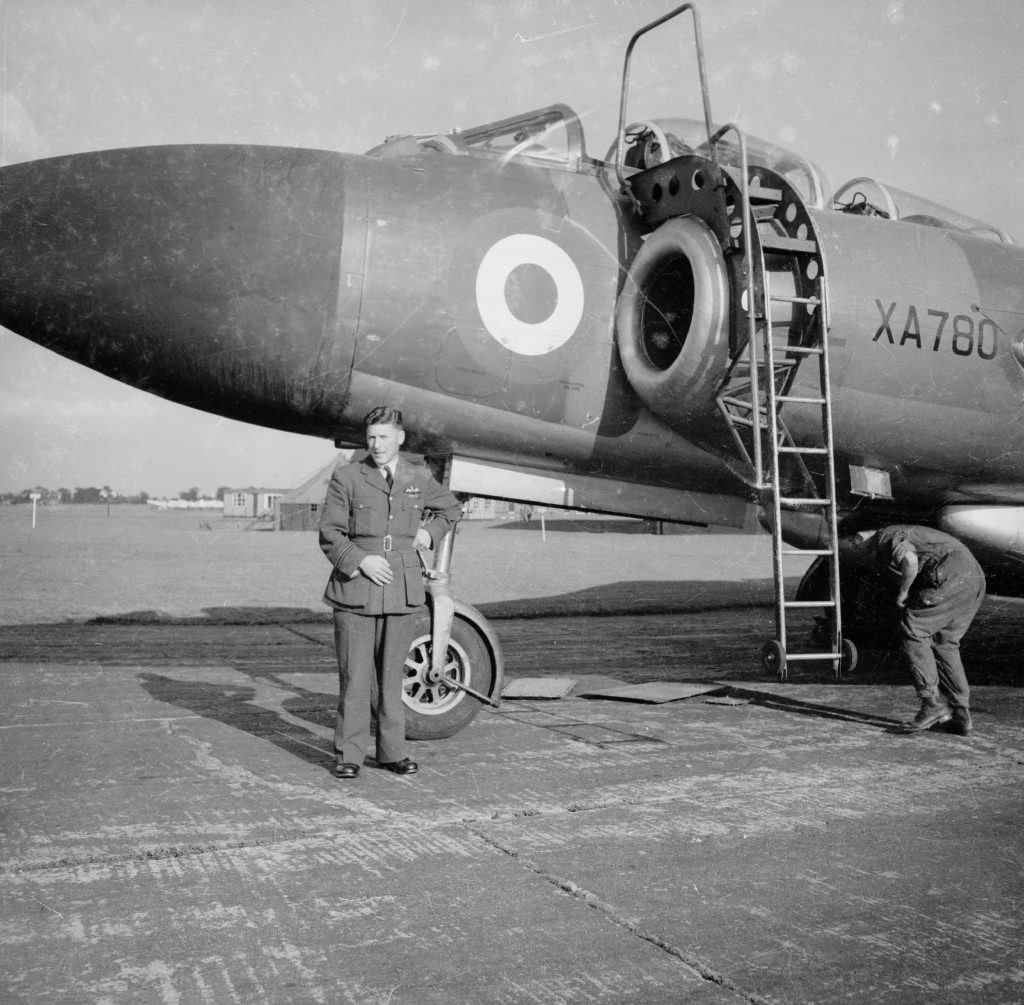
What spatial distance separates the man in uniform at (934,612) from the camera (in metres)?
5.41

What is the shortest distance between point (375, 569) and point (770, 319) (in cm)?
249

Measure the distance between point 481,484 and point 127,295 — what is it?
7.01ft

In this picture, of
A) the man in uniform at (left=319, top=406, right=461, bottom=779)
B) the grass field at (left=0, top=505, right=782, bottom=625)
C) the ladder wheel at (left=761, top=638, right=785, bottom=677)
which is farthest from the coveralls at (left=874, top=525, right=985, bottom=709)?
the grass field at (left=0, top=505, right=782, bottom=625)

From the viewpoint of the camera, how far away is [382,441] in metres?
4.58

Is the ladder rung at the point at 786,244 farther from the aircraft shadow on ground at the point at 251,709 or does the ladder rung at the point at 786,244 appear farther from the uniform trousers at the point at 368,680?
the aircraft shadow on ground at the point at 251,709

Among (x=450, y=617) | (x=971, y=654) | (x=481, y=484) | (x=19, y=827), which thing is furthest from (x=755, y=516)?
(x=19, y=827)

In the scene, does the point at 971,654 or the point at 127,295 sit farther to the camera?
the point at 971,654

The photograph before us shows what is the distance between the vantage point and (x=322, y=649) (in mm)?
9078

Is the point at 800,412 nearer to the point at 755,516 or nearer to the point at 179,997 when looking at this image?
the point at 755,516

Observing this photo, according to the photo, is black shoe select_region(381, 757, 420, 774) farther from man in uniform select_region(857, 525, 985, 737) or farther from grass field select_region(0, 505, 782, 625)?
grass field select_region(0, 505, 782, 625)

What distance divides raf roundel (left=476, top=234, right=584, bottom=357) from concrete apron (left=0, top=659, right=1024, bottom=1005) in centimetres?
217

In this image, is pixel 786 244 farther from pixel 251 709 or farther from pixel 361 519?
pixel 251 709

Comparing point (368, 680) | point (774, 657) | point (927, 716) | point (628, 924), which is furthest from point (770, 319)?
point (628, 924)

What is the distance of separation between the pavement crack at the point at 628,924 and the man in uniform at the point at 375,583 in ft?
3.41
